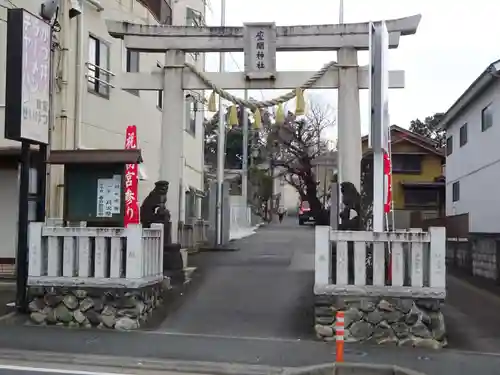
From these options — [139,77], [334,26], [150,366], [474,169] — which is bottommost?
[150,366]

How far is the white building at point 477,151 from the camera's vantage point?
19594 mm

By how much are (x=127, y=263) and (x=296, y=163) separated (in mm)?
33286

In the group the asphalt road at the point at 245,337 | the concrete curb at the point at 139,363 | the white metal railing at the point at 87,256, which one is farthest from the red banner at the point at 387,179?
the concrete curb at the point at 139,363

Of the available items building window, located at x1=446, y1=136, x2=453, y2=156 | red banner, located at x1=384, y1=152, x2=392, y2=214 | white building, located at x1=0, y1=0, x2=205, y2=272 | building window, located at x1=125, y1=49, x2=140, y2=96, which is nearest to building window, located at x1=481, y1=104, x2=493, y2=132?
building window, located at x1=446, y1=136, x2=453, y2=156

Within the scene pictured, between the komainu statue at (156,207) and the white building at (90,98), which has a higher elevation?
the white building at (90,98)

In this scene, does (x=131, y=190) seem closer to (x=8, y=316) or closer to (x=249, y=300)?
(x=249, y=300)

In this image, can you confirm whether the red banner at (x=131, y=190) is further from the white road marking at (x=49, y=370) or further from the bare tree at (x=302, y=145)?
the bare tree at (x=302, y=145)

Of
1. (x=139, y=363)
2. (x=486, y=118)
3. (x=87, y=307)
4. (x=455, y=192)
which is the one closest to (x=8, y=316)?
(x=87, y=307)

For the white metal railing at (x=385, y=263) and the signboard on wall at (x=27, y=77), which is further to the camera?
the signboard on wall at (x=27, y=77)

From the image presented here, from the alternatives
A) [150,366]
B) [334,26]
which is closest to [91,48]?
[334,26]

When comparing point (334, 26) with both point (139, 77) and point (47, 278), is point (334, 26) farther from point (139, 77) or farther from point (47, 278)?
point (47, 278)

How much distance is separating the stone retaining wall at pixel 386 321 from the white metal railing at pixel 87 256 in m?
3.25

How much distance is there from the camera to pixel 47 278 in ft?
35.6

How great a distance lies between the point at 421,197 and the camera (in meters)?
40.3
